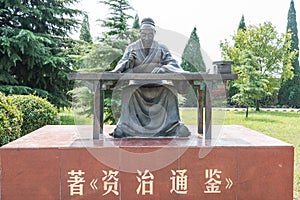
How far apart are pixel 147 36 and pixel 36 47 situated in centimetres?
602

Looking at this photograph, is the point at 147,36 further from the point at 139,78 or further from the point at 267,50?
the point at 267,50

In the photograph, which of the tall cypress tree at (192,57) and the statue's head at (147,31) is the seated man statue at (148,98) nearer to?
the statue's head at (147,31)

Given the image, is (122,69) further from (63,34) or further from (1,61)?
(63,34)

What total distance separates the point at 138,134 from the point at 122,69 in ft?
2.55

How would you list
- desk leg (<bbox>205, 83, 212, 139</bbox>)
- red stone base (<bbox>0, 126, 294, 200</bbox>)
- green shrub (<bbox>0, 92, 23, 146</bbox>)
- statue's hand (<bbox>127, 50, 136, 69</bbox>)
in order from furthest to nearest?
green shrub (<bbox>0, 92, 23, 146</bbox>)
statue's hand (<bbox>127, 50, 136, 69</bbox>)
desk leg (<bbox>205, 83, 212, 139</bbox>)
red stone base (<bbox>0, 126, 294, 200</bbox>)

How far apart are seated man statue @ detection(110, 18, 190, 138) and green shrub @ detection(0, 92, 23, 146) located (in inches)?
58.8

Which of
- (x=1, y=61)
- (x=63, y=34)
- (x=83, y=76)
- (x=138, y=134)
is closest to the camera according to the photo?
(x=83, y=76)

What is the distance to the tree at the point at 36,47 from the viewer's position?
8781mm

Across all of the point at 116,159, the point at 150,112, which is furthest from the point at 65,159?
the point at 150,112

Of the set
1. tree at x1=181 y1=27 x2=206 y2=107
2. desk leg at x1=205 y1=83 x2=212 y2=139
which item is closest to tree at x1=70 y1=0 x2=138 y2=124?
desk leg at x1=205 y1=83 x2=212 y2=139

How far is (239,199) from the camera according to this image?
2.92 m

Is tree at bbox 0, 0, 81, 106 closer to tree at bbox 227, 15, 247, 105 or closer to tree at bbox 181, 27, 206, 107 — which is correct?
tree at bbox 181, 27, 206, 107

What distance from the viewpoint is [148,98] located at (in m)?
3.79

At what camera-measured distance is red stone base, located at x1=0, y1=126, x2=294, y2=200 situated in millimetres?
2855
